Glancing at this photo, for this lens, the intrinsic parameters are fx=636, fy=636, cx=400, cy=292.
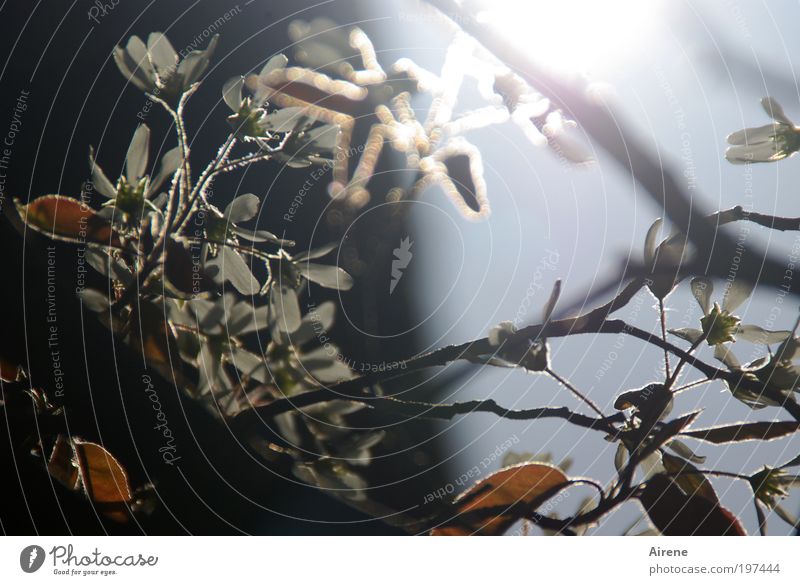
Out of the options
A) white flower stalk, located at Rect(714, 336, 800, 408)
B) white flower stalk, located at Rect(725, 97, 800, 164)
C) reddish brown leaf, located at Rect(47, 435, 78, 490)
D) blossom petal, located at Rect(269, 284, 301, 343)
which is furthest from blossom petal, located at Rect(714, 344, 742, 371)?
reddish brown leaf, located at Rect(47, 435, 78, 490)

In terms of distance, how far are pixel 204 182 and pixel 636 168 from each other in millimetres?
242

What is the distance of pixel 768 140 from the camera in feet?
1.20

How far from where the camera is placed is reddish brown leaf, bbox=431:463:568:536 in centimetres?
36

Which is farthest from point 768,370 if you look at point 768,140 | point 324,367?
point 324,367

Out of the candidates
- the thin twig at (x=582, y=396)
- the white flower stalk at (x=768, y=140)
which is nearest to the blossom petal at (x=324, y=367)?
the thin twig at (x=582, y=396)

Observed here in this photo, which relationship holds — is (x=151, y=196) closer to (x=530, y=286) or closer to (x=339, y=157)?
(x=339, y=157)

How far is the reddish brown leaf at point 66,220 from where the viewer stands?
0.30 meters

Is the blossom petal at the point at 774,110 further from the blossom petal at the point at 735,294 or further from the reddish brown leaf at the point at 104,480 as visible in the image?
the reddish brown leaf at the point at 104,480

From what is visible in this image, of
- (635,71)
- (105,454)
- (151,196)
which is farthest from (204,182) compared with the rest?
(635,71)

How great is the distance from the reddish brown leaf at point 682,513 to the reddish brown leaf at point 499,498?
52 millimetres

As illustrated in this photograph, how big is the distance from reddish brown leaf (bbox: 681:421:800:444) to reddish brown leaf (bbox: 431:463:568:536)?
0.08 meters

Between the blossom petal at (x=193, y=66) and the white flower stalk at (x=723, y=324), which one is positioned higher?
the blossom petal at (x=193, y=66)

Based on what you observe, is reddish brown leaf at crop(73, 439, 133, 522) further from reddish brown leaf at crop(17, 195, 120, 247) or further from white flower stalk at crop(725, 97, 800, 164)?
Result: white flower stalk at crop(725, 97, 800, 164)

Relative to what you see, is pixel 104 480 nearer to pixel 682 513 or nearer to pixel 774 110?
pixel 682 513
